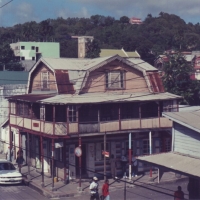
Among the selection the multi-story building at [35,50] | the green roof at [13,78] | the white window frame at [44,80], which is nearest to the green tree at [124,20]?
the multi-story building at [35,50]

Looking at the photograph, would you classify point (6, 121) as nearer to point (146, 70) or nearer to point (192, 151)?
point (146, 70)

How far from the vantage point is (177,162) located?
20984 mm

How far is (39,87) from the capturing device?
3744 centimetres

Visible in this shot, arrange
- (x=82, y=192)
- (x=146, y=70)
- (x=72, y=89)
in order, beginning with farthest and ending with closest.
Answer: (x=146, y=70)
(x=72, y=89)
(x=82, y=192)

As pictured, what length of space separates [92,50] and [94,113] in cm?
5778

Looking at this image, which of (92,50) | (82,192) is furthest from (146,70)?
(92,50)

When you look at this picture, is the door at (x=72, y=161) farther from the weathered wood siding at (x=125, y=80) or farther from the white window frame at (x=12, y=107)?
the white window frame at (x=12, y=107)

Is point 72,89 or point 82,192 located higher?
point 72,89

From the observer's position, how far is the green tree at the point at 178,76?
175 feet

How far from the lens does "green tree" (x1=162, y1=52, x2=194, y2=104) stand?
5341 centimetres

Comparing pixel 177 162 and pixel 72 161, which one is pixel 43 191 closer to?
pixel 72 161

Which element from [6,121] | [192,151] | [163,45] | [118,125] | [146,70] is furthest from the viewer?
[163,45]

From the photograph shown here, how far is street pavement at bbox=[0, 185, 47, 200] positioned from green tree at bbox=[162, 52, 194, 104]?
27172 millimetres

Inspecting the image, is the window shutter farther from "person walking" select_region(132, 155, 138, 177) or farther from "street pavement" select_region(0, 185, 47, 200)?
"street pavement" select_region(0, 185, 47, 200)
